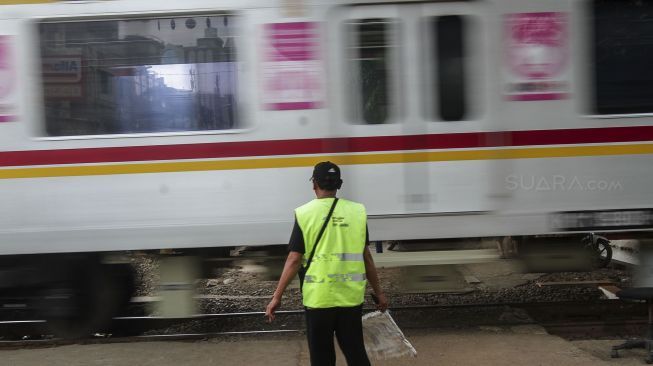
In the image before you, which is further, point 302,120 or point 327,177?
point 302,120

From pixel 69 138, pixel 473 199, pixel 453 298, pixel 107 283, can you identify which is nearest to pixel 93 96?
pixel 69 138

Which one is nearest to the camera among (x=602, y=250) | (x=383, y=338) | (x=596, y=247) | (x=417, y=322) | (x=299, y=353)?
(x=383, y=338)

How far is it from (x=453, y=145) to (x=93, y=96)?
3.00 m

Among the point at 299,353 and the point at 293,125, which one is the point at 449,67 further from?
the point at 299,353

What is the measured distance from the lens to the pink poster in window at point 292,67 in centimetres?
492

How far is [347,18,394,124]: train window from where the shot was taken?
5.00 meters

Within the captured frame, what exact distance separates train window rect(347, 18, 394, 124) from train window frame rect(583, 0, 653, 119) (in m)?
1.60

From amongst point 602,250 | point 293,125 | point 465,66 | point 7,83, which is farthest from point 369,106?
point 602,250


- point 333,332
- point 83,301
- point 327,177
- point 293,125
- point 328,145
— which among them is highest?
point 293,125

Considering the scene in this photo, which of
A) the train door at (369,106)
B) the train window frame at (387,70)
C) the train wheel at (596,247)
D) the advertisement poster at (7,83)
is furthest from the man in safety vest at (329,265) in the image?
the advertisement poster at (7,83)

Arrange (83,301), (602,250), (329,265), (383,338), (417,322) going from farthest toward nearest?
(602,250), (417,322), (83,301), (383,338), (329,265)

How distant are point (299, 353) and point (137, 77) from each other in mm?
2646

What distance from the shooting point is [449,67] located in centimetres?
507

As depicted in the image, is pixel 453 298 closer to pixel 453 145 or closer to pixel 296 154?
pixel 453 145
